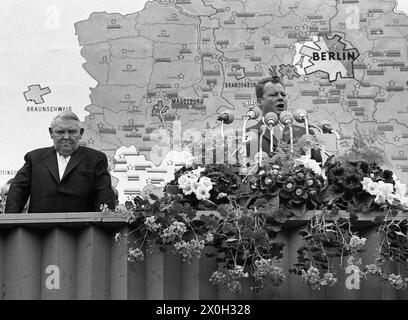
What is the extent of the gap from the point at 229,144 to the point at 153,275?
97cm

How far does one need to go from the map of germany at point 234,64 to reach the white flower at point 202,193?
15.5 feet

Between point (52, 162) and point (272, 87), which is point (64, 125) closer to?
point (52, 162)

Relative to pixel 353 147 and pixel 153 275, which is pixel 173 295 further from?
pixel 353 147

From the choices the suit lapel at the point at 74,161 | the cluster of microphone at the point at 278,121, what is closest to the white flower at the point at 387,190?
the cluster of microphone at the point at 278,121

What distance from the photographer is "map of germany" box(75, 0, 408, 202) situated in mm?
10914

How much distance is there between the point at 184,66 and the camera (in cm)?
1105

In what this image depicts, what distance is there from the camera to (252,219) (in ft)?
19.3

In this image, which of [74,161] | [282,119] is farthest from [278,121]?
[74,161]

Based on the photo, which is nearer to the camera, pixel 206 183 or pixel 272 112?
pixel 206 183

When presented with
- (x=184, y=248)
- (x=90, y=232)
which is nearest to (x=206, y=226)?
(x=184, y=248)

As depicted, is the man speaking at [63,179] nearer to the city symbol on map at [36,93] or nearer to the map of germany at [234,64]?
the map of germany at [234,64]

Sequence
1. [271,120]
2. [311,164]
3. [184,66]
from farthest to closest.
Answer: [184,66] < [271,120] < [311,164]

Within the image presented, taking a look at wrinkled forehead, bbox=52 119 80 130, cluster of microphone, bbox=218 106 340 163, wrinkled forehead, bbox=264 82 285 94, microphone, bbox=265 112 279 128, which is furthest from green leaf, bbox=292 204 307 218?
wrinkled forehead, bbox=264 82 285 94

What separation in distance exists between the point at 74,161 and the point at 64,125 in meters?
0.23
